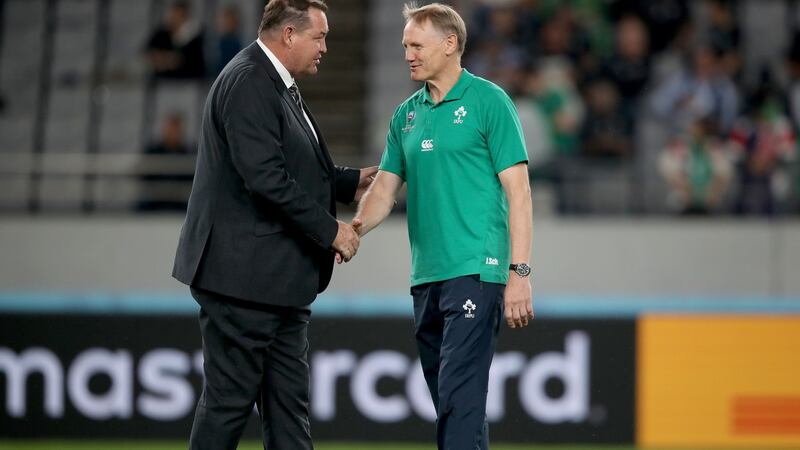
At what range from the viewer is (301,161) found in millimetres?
5648

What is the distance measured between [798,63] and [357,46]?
14.5 ft

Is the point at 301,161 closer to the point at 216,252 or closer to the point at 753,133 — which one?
the point at 216,252

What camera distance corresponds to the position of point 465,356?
18.1 feet

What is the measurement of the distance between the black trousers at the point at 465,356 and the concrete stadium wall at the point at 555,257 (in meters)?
5.13

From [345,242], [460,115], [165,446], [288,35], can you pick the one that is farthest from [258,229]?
[165,446]

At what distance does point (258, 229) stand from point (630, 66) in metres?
6.85

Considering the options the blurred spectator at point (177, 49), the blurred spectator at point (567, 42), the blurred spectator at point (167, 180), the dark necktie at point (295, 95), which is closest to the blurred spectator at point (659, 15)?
the blurred spectator at point (567, 42)

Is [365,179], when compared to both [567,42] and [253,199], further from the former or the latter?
[567,42]

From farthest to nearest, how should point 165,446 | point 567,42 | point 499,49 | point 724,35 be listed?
point 724,35 → point 567,42 → point 499,49 → point 165,446

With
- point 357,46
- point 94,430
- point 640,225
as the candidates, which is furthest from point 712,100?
point 94,430

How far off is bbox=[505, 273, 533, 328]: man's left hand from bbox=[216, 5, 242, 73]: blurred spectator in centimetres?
700

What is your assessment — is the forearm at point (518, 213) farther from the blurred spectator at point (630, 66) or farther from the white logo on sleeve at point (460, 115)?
the blurred spectator at point (630, 66)

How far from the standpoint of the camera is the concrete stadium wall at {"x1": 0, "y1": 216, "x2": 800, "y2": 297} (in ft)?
35.3

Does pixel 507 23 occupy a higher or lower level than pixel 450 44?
higher
